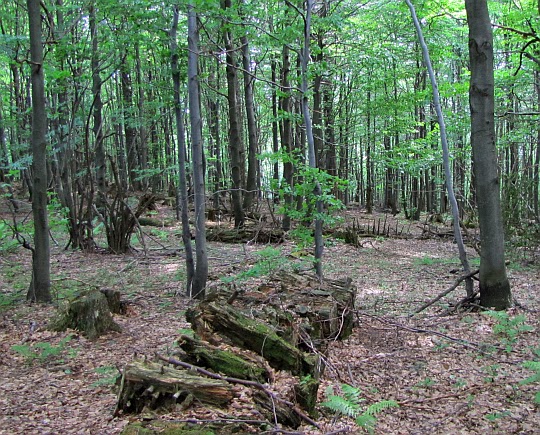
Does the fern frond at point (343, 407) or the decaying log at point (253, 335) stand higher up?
the decaying log at point (253, 335)

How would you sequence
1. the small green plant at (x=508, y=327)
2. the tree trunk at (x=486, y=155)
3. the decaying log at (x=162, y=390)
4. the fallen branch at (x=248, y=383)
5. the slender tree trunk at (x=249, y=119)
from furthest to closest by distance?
the slender tree trunk at (x=249, y=119), the tree trunk at (x=486, y=155), the small green plant at (x=508, y=327), the fallen branch at (x=248, y=383), the decaying log at (x=162, y=390)

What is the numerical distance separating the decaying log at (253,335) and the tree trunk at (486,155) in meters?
3.52

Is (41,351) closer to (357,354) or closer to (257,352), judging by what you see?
(257,352)

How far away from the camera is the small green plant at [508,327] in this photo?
5.70m

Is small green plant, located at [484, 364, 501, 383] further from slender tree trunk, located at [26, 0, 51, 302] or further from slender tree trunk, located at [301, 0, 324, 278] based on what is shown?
slender tree trunk, located at [26, 0, 51, 302]

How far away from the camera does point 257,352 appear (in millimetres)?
4648

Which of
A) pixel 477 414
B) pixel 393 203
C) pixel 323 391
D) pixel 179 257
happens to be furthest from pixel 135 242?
pixel 393 203

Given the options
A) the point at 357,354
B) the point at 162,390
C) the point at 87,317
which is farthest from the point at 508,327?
the point at 87,317

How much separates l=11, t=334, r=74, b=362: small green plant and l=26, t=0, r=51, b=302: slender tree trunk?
184 centimetres

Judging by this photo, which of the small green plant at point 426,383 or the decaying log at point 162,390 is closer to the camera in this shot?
the decaying log at point 162,390

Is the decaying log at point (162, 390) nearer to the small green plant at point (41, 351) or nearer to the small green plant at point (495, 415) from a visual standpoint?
the small green plant at point (41, 351)

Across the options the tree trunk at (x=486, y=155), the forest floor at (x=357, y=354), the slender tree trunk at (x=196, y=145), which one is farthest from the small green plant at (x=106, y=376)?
the tree trunk at (x=486, y=155)

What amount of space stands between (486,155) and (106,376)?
5.87 m

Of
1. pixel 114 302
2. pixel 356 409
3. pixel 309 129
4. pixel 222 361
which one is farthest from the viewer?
pixel 309 129
